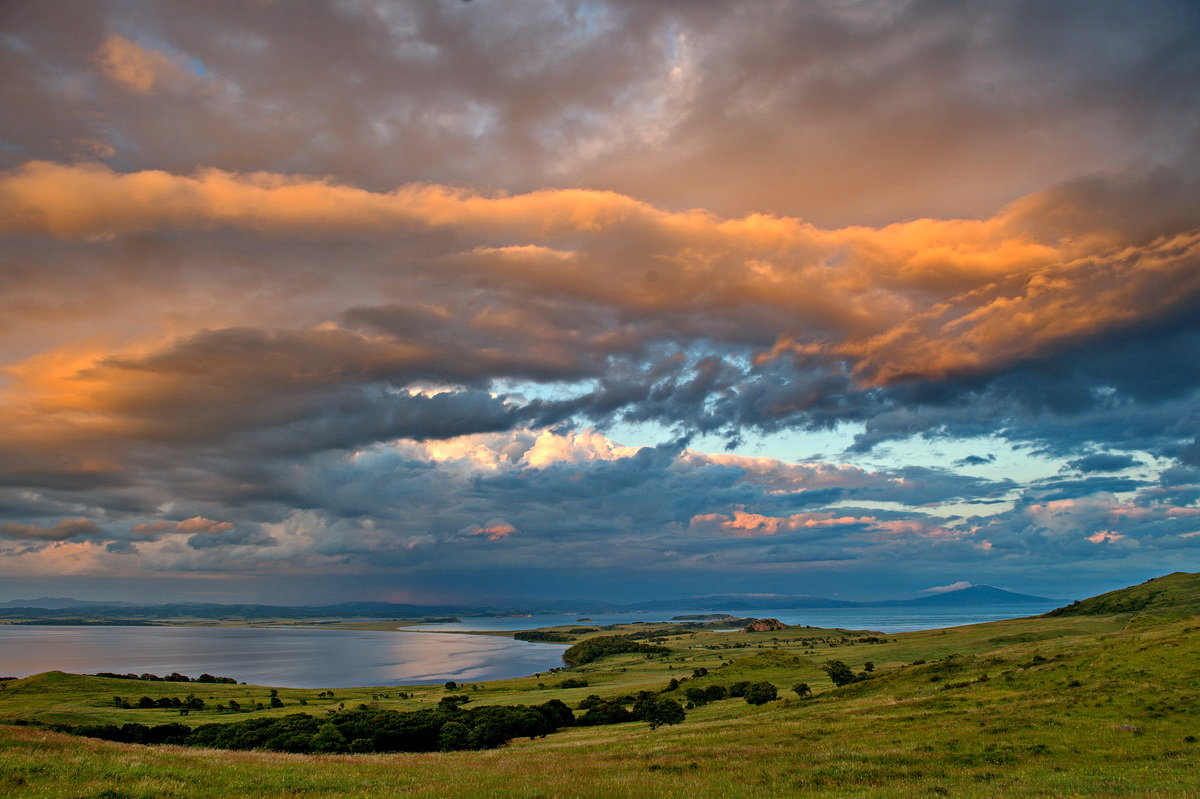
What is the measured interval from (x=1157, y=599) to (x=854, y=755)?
638 feet

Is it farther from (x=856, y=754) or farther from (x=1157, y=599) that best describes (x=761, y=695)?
(x=1157, y=599)

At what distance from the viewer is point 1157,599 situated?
172 m

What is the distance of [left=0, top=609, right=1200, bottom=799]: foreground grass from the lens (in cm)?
2239

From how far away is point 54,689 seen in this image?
423 ft

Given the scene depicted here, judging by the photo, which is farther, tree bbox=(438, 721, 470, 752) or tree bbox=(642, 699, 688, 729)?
tree bbox=(642, 699, 688, 729)

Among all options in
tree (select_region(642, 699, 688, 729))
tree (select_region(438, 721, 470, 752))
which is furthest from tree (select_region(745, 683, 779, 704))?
tree (select_region(438, 721, 470, 752))

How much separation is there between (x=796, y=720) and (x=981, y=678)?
21.6 meters

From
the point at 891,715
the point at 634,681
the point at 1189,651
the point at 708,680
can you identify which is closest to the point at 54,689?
the point at 634,681

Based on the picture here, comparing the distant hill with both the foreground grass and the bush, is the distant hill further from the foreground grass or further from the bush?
the bush

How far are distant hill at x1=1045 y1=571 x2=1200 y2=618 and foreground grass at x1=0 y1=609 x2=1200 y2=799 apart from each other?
402ft

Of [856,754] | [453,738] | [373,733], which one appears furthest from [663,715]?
[856,754]

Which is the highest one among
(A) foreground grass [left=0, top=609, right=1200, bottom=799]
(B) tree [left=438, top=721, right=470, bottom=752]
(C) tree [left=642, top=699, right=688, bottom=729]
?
(A) foreground grass [left=0, top=609, right=1200, bottom=799]

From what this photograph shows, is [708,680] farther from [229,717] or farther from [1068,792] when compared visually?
[1068,792]

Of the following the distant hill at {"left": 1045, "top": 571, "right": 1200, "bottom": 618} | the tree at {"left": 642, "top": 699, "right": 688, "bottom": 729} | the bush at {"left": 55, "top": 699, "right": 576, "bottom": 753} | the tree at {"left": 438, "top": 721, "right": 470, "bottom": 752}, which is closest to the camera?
the bush at {"left": 55, "top": 699, "right": 576, "bottom": 753}
